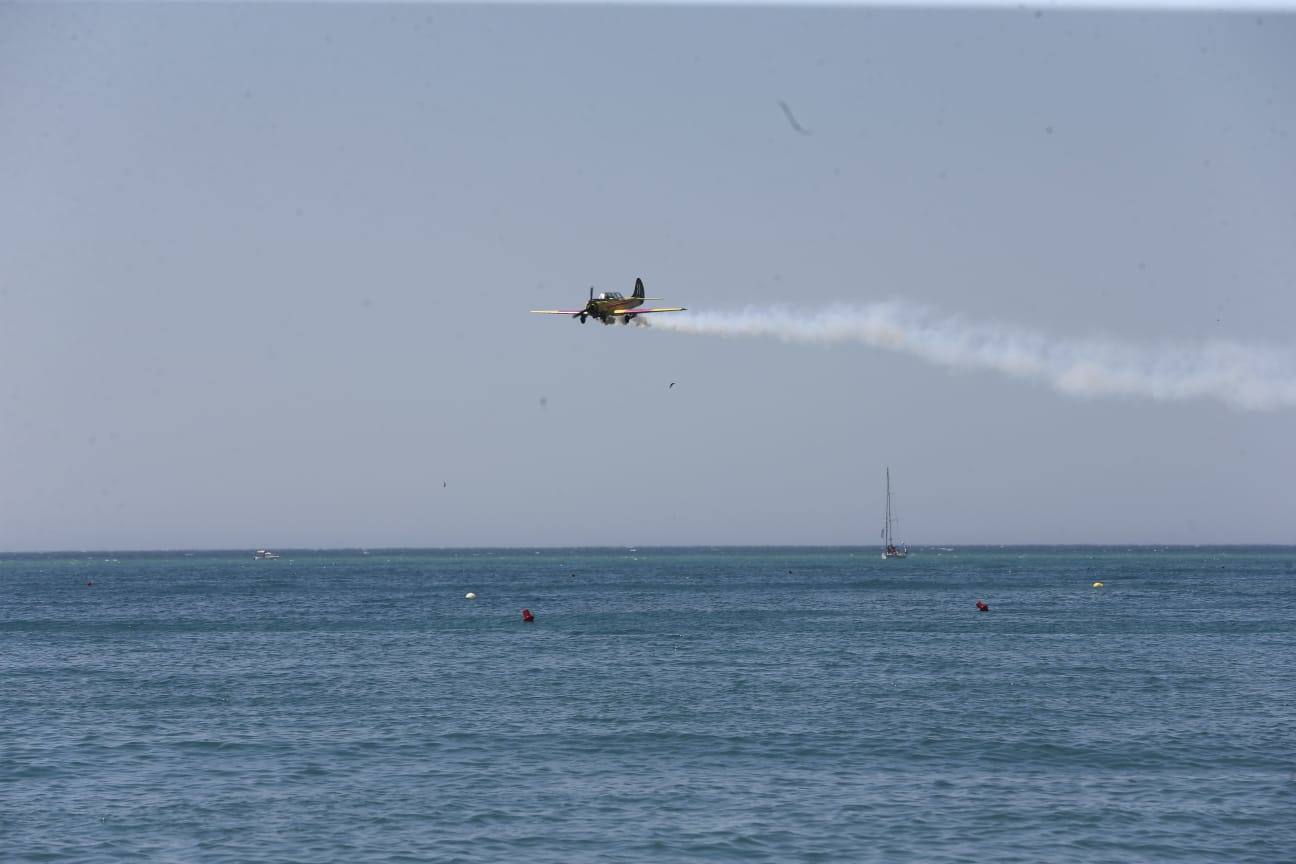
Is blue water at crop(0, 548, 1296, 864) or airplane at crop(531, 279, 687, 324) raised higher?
airplane at crop(531, 279, 687, 324)

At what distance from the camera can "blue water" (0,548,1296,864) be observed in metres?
36.7

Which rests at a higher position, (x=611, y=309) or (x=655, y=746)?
(x=611, y=309)

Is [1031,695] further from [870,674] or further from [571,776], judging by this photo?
[571,776]

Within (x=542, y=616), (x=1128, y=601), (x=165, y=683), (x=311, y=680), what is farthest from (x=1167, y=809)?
(x=1128, y=601)

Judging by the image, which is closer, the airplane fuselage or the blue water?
the blue water

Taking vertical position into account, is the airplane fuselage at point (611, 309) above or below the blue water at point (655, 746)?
above

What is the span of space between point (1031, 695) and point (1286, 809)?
23.7 metres

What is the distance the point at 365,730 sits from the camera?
2128 inches

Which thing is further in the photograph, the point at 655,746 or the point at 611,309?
the point at 611,309

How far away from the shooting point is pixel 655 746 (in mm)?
49750

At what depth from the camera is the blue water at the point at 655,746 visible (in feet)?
120

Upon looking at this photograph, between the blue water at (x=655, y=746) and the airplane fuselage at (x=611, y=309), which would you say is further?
the airplane fuselage at (x=611, y=309)

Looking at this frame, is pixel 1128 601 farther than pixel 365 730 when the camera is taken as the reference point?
Yes

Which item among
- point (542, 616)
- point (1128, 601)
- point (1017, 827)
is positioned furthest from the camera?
point (1128, 601)
